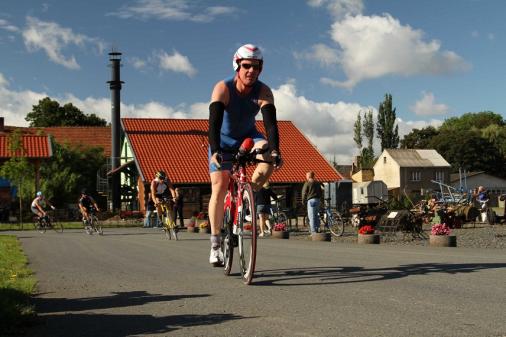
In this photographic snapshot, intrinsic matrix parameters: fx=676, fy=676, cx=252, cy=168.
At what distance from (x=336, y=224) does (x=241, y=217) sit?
1524 cm

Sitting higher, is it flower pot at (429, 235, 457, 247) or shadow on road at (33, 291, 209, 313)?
flower pot at (429, 235, 457, 247)

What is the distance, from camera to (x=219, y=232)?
285 inches

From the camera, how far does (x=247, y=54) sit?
6.68 meters

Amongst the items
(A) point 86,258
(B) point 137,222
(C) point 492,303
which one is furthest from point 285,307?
(B) point 137,222

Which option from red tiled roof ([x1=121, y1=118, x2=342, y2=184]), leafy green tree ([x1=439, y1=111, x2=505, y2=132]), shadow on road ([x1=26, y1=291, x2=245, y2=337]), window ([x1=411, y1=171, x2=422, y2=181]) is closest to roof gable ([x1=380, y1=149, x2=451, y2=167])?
window ([x1=411, y1=171, x2=422, y2=181])

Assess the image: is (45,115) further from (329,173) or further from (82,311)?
(82,311)

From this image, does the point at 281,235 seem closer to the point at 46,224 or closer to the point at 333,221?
the point at 333,221

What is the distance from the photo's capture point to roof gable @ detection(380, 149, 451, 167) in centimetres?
10044

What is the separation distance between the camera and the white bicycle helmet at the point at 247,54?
21.9 ft

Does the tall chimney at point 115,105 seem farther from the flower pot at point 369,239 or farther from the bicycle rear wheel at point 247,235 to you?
the bicycle rear wheel at point 247,235

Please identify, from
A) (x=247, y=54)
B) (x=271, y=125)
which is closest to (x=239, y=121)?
(x=271, y=125)

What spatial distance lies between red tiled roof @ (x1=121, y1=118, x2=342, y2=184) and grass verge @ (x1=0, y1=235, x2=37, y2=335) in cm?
3693

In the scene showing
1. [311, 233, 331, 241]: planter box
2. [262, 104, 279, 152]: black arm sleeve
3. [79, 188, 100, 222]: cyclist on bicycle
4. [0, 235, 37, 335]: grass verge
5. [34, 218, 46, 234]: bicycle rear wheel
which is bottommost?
[0, 235, 37, 335]: grass verge

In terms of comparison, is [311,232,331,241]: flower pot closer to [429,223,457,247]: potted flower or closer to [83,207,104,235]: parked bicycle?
[429,223,457,247]: potted flower
